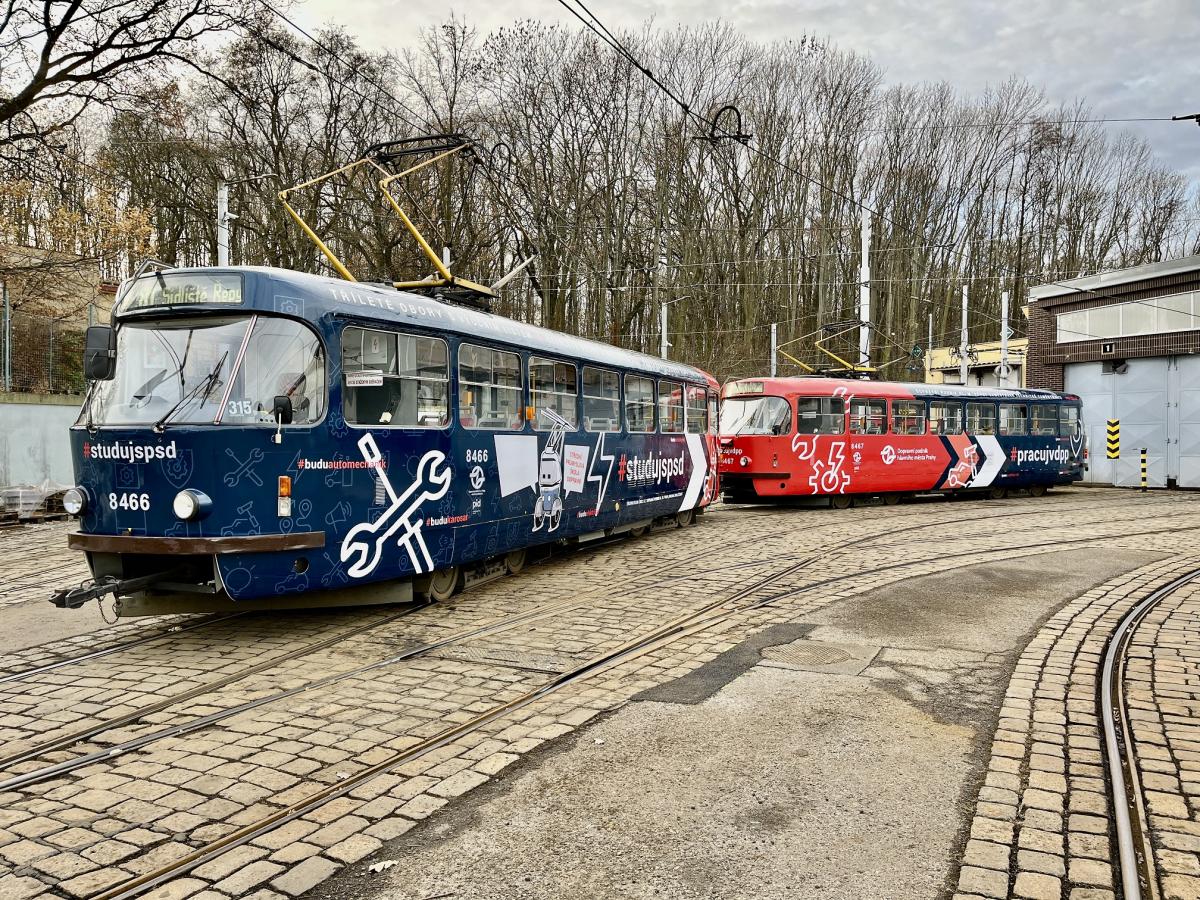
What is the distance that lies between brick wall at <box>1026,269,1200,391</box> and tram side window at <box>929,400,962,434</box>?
881cm

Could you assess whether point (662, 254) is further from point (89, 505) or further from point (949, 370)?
point (89, 505)

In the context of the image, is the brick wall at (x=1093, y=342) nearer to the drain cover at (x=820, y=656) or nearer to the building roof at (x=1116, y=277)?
the building roof at (x=1116, y=277)

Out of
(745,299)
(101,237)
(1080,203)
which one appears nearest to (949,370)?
(1080,203)

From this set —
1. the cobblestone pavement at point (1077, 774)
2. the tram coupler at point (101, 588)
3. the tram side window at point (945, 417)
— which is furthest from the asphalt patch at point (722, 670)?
the tram side window at point (945, 417)

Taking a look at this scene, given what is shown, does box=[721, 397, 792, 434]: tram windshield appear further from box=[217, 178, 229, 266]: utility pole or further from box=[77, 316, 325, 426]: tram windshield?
box=[77, 316, 325, 426]: tram windshield

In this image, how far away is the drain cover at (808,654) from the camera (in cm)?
661

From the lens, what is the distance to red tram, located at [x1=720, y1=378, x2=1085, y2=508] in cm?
1897

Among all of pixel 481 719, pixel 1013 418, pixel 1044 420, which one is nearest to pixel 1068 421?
pixel 1044 420

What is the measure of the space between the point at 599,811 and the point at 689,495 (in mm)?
11758

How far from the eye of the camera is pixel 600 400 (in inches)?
476

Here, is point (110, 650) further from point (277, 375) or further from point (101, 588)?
point (277, 375)

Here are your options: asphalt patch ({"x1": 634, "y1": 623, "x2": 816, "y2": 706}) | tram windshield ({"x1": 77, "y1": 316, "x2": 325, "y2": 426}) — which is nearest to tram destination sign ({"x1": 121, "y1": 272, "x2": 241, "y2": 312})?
tram windshield ({"x1": 77, "y1": 316, "x2": 325, "y2": 426})

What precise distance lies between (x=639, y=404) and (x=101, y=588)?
8.23 metres

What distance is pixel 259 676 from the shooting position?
6320 millimetres
